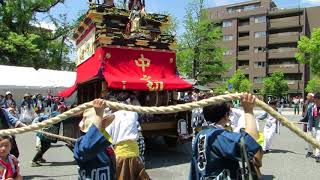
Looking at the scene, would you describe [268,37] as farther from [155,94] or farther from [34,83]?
[155,94]

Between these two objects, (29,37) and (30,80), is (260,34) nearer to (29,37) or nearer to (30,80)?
(29,37)

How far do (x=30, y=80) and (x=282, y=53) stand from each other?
163 feet

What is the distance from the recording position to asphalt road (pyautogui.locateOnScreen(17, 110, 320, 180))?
26.6ft

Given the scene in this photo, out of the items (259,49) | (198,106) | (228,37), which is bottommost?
(198,106)

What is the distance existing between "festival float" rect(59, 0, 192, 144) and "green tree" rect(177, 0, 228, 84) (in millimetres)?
21727

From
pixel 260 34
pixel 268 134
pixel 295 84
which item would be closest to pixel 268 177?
pixel 268 134

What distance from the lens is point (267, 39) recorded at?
66.9 metres

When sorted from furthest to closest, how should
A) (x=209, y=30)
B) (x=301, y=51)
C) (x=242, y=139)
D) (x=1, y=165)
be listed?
(x=301, y=51)
(x=209, y=30)
(x=1, y=165)
(x=242, y=139)

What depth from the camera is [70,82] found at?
80.8ft

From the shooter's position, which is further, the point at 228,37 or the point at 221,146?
the point at 228,37

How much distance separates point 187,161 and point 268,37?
60.6 m

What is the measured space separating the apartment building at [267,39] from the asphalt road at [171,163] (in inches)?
2035

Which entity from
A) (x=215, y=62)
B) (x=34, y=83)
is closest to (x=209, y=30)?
(x=215, y=62)

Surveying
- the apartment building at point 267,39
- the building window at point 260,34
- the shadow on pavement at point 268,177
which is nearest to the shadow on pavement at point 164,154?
the shadow on pavement at point 268,177
